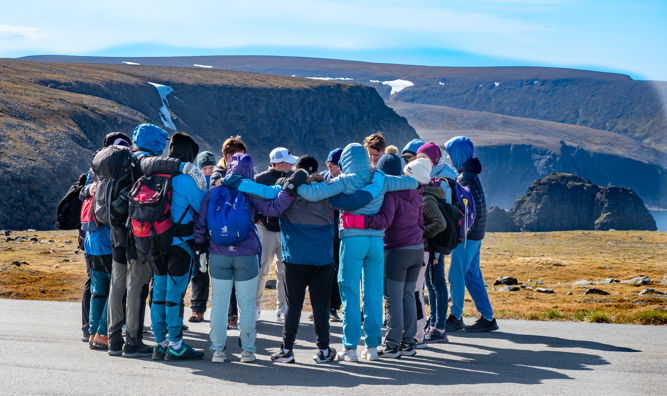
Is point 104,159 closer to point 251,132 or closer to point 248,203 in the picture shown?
point 248,203

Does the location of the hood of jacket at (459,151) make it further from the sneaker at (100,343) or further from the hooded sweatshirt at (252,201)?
the sneaker at (100,343)

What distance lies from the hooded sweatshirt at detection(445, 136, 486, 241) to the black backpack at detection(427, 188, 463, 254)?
1041 millimetres

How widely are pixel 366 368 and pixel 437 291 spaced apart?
2164mm

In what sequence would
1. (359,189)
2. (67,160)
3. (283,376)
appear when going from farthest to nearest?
1. (67,160)
2. (359,189)
3. (283,376)

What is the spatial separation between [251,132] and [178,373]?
176847 mm

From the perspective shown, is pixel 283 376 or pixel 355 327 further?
pixel 355 327

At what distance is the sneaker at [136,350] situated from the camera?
8.67m

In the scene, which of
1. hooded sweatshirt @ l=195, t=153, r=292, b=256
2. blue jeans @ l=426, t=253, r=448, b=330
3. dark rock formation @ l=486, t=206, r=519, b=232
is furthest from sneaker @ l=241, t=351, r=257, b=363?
dark rock formation @ l=486, t=206, r=519, b=232

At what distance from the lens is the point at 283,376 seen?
7.87m

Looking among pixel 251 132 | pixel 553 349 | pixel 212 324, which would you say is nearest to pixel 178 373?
pixel 212 324

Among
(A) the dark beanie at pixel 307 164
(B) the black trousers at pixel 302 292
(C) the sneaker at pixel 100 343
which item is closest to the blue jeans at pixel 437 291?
(B) the black trousers at pixel 302 292

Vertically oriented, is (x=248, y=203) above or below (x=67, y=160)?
above

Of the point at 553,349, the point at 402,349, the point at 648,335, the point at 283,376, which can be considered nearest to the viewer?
the point at 283,376

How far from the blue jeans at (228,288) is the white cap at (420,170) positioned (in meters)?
2.24
